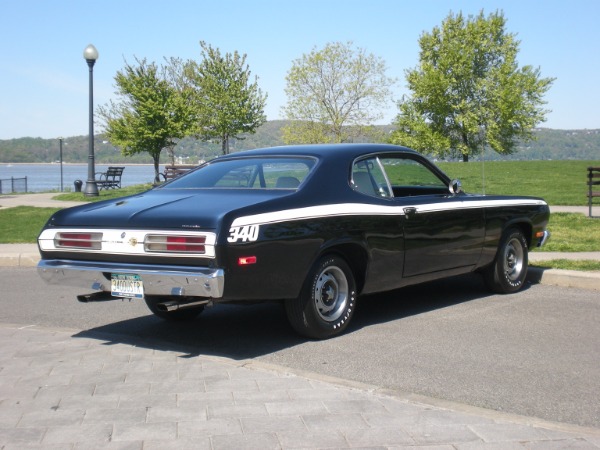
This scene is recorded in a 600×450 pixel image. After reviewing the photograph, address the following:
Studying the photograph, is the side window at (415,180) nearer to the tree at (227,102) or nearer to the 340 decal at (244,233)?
the 340 decal at (244,233)

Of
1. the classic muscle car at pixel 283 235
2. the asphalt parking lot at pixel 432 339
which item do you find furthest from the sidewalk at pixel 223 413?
the classic muscle car at pixel 283 235

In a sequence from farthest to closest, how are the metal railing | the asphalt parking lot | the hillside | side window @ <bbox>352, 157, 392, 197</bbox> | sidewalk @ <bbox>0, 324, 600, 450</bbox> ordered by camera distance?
1. the hillside
2. the metal railing
3. side window @ <bbox>352, 157, 392, 197</bbox>
4. the asphalt parking lot
5. sidewalk @ <bbox>0, 324, 600, 450</bbox>

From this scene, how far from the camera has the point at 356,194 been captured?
7.02m

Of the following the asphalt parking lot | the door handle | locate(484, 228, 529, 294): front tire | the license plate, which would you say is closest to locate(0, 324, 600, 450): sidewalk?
the asphalt parking lot

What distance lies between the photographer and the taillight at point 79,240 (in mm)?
6355

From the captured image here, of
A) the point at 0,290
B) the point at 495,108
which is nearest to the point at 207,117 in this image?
the point at 495,108

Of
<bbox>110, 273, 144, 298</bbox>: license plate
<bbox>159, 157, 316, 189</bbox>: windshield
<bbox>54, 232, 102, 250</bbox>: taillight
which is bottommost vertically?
<bbox>110, 273, 144, 298</bbox>: license plate

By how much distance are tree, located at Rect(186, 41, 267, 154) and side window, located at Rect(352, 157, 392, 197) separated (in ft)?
129

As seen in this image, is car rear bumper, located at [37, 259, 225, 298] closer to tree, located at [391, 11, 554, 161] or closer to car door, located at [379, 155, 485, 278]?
car door, located at [379, 155, 485, 278]

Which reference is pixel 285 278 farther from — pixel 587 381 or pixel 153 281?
pixel 587 381

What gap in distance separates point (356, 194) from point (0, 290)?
4.96 m

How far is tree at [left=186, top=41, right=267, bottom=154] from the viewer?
46.8m

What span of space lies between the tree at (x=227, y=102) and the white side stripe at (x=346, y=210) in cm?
3887

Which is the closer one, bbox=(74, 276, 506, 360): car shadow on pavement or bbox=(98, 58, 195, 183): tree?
bbox=(74, 276, 506, 360): car shadow on pavement
